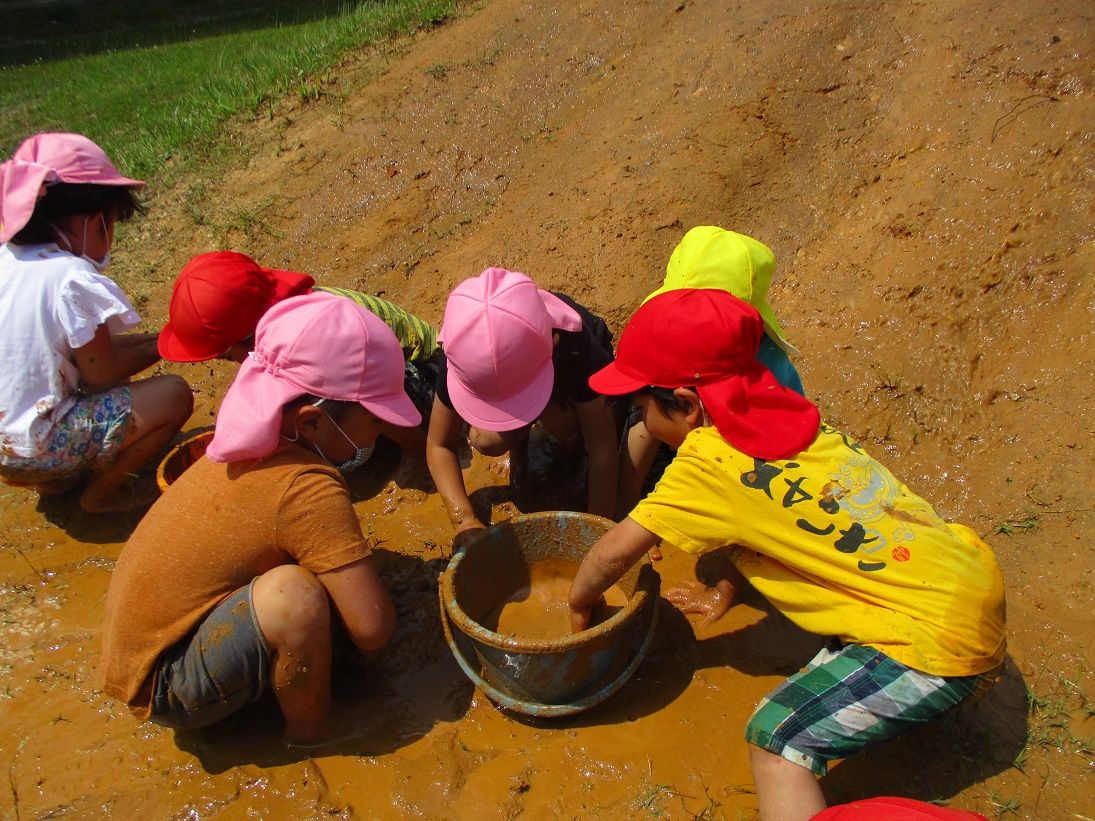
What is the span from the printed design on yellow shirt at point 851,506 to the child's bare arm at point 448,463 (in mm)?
1184

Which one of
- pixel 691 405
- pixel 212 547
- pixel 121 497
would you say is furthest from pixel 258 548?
pixel 121 497

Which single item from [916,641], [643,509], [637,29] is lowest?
[916,641]

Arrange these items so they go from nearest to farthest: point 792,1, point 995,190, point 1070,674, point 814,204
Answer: point 1070,674
point 995,190
point 814,204
point 792,1

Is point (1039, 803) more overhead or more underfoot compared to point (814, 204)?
more underfoot

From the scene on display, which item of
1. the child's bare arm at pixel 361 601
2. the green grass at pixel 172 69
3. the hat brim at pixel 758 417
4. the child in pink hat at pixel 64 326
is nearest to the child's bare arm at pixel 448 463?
the child's bare arm at pixel 361 601

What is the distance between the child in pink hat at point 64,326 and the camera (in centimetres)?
298

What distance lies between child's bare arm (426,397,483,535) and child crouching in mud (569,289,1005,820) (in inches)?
33.0

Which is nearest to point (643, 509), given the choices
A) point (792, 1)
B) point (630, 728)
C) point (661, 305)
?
point (661, 305)

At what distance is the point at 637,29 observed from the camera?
5.04 meters

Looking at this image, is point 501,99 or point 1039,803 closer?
point 1039,803

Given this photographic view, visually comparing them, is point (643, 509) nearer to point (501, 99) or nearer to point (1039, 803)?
point (1039, 803)

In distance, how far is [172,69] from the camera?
9039 millimetres

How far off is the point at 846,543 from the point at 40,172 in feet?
9.76

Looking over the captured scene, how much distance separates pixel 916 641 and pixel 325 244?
12.3 feet
